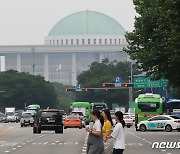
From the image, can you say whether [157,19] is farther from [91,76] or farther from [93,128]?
[91,76]

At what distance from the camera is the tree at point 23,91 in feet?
547

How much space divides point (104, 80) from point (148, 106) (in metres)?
95.5

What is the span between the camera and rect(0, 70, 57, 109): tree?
6565 inches

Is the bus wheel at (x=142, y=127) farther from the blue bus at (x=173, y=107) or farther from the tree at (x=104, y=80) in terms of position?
the tree at (x=104, y=80)

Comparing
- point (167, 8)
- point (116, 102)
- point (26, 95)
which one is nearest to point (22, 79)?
point (26, 95)

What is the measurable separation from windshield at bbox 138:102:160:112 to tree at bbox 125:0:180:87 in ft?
49.5

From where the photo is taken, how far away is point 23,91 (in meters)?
168

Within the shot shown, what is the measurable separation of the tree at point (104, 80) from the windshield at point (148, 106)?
93.8 m

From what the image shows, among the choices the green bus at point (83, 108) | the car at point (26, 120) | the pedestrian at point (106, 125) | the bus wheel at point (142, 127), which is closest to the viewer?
the pedestrian at point (106, 125)

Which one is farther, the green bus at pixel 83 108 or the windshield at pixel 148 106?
the green bus at pixel 83 108

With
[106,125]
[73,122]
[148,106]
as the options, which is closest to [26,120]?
[73,122]

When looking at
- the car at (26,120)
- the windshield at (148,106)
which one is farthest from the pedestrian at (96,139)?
the car at (26,120)

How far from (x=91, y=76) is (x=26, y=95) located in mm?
21991

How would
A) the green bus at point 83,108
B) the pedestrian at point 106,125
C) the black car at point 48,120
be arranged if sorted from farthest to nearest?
1. the green bus at point 83,108
2. the black car at point 48,120
3. the pedestrian at point 106,125
